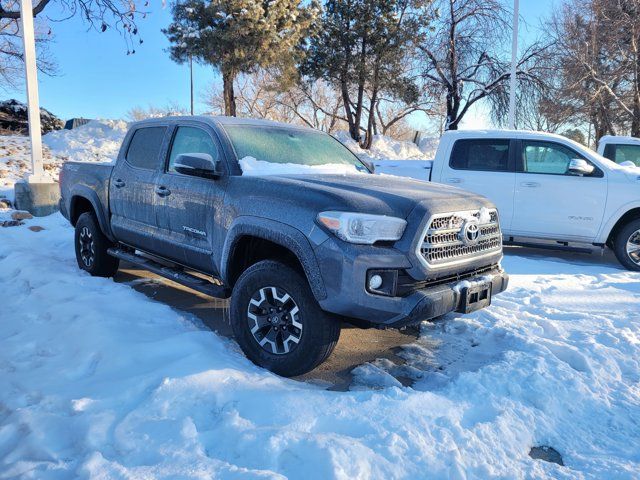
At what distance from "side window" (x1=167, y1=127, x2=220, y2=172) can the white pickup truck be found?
15.1 feet

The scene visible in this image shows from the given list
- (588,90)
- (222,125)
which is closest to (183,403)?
(222,125)

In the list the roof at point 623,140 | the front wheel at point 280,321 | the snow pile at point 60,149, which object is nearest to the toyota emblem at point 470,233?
the front wheel at point 280,321

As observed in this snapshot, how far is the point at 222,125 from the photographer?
4328mm

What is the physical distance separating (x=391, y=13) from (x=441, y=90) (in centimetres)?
478

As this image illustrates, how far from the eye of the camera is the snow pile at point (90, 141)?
1728cm

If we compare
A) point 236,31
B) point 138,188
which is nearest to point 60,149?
point 236,31

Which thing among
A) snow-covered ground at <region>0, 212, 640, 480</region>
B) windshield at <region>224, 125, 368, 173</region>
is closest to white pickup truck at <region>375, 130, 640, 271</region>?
snow-covered ground at <region>0, 212, 640, 480</region>

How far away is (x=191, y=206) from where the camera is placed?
4297 mm

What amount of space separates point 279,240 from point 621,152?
9150mm

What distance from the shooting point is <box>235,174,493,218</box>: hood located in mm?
3219

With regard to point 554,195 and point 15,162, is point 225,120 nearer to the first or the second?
point 554,195

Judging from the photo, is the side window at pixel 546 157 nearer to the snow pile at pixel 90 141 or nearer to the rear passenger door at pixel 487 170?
the rear passenger door at pixel 487 170

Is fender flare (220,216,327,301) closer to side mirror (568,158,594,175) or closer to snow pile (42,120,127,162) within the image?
side mirror (568,158,594,175)

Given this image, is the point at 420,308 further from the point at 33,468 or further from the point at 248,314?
the point at 33,468
